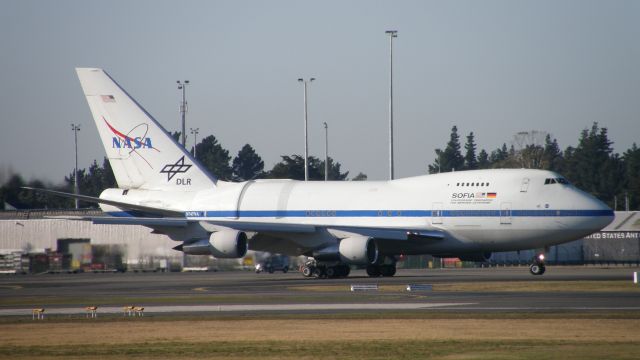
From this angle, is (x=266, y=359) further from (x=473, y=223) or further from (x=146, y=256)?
(x=146, y=256)

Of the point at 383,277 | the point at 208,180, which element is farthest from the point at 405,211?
the point at 208,180

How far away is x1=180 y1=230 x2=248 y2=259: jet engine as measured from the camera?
2298 inches

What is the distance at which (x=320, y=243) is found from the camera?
61.1 metres

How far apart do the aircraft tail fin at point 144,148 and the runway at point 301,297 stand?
10.2 meters

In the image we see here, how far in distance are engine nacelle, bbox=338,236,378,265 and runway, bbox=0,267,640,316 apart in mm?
1765

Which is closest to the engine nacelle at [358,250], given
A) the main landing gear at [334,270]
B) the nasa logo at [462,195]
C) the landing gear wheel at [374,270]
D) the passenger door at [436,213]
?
the main landing gear at [334,270]

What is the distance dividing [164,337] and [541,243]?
34.4 metres

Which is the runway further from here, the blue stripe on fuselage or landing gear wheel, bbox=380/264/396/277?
landing gear wheel, bbox=380/264/396/277

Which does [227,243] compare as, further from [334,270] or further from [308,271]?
[334,270]

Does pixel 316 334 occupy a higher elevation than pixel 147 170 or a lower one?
lower

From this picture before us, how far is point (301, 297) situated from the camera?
43.3 m

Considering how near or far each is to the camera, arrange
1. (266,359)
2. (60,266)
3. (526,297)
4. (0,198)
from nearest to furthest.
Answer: (266,359), (526,297), (60,266), (0,198)

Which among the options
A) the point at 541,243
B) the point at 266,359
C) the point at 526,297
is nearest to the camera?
the point at 266,359

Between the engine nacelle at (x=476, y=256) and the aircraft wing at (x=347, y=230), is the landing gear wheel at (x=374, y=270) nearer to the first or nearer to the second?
the aircraft wing at (x=347, y=230)
